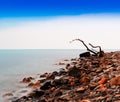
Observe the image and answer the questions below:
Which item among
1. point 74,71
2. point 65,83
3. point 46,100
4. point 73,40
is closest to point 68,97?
point 46,100

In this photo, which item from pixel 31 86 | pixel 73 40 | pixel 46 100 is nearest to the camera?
pixel 46 100

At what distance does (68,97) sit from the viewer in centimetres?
2027

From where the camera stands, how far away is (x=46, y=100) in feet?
69.9

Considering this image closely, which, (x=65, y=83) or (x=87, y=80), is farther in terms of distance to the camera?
(x=65, y=83)

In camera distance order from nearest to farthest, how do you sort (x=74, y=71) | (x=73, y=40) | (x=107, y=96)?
(x=107, y=96) → (x=74, y=71) → (x=73, y=40)

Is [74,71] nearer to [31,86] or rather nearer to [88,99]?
[31,86]

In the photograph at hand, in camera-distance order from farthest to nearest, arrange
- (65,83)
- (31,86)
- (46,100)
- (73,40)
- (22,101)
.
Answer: (73,40)
(31,86)
(65,83)
(22,101)
(46,100)

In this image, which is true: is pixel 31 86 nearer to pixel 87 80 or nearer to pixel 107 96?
pixel 87 80

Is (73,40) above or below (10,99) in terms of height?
above

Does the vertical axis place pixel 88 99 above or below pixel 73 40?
below

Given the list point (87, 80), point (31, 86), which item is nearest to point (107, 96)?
point (87, 80)

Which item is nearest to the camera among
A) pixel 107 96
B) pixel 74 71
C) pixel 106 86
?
pixel 107 96

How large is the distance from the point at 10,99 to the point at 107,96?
1106 centimetres

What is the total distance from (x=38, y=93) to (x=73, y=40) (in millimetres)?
23833
